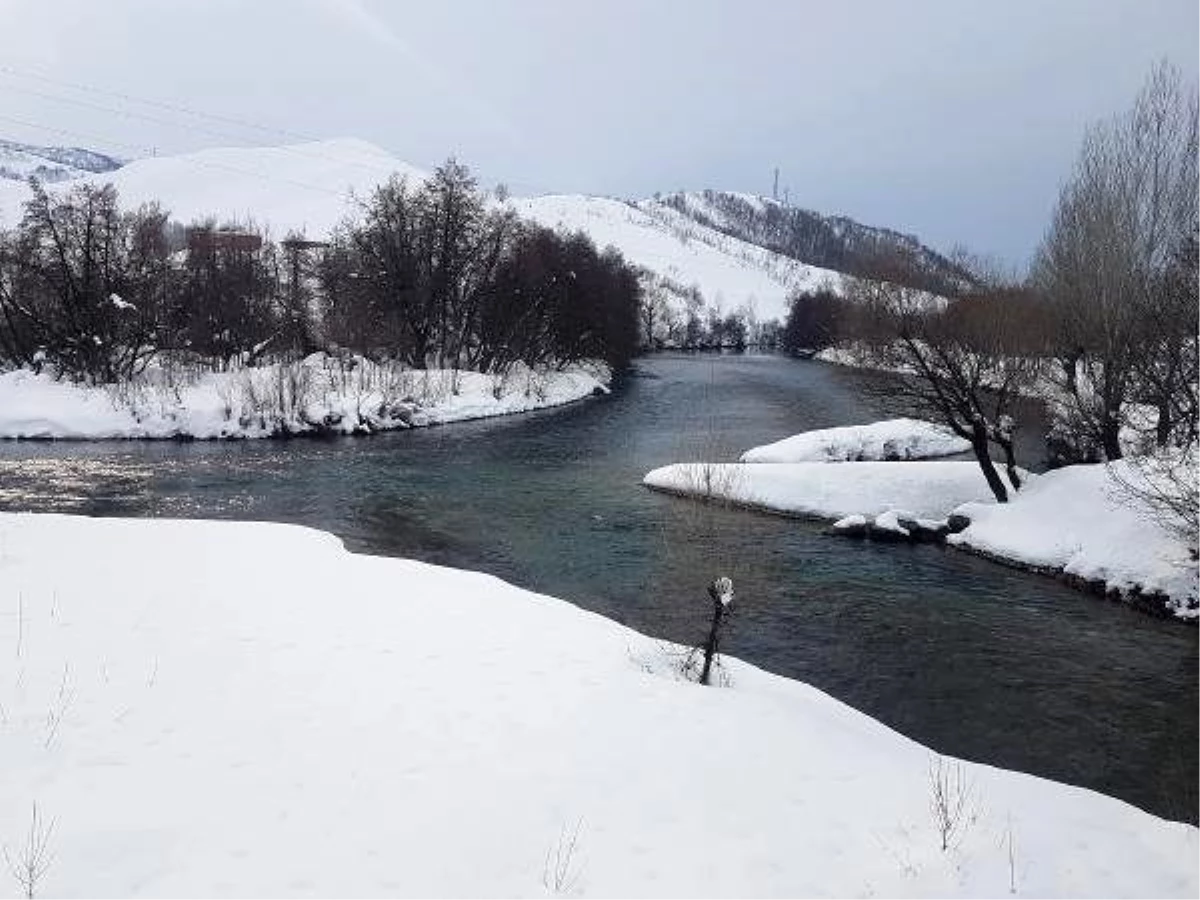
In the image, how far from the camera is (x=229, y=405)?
37.9 m

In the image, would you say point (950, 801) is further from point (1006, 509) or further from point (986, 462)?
point (986, 462)

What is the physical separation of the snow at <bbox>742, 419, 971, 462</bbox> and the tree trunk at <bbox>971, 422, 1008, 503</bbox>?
326 inches

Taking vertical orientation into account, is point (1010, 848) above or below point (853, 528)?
above

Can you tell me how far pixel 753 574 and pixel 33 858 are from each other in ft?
49.5

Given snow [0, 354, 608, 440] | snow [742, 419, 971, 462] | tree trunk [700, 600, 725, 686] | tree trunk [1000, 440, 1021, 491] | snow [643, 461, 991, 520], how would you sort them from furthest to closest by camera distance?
snow [0, 354, 608, 440] → snow [742, 419, 971, 462] → snow [643, 461, 991, 520] → tree trunk [1000, 440, 1021, 491] → tree trunk [700, 600, 725, 686]

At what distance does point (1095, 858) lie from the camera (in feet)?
24.6

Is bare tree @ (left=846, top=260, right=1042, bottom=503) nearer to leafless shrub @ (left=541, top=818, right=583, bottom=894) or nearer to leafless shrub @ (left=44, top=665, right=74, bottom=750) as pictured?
leafless shrub @ (left=541, top=818, right=583, bottom=894)

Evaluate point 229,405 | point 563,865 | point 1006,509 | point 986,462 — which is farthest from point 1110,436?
point 229,405

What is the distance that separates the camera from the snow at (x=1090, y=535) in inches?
703

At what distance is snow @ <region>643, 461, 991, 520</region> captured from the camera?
82.1ft

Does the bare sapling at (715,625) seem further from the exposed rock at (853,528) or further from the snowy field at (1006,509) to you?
the exposed rock at (853,528)

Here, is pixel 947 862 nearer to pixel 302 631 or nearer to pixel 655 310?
pixel 302 631

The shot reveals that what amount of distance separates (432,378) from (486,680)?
136 ft

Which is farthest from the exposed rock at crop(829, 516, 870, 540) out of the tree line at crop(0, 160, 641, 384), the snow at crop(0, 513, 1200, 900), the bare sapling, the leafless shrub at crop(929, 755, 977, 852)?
the tree line at crop(0, 160, 641, 384)
